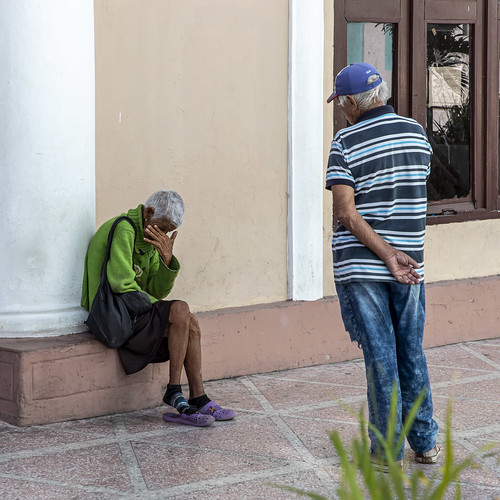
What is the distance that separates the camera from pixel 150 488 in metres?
Answer: 4.01

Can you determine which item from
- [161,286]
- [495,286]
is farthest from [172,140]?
[495,286]

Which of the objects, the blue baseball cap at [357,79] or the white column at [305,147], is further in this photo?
the white column at [305,147]

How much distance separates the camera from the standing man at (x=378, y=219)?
4.03 metres

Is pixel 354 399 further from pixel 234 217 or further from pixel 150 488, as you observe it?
pixel 150 488

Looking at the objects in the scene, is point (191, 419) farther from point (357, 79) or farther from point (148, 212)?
point (357, 79)

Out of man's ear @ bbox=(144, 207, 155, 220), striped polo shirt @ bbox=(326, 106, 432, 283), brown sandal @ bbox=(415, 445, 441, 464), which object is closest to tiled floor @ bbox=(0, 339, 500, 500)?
brown sandal @ bbox=(415, 445, 441, 464)

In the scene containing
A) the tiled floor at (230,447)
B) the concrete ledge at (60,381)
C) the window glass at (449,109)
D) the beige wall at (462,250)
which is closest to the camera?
the tiled floor at (230,447)

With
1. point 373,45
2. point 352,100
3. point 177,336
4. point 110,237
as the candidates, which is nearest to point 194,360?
point 177,336

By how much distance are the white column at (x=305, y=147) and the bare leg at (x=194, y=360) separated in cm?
146

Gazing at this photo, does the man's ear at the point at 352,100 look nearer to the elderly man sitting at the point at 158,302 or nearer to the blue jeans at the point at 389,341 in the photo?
the blue jeans at the point at 389,341

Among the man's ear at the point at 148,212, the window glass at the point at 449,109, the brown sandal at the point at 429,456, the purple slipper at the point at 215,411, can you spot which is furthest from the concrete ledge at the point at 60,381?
the window glass at the point at 449,109

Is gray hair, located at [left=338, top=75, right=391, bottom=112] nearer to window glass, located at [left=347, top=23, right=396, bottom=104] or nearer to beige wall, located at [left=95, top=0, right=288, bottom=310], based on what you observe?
beige wall, located at [left=95, top=0, right=288, bottom=310]

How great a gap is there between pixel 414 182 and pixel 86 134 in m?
1.89

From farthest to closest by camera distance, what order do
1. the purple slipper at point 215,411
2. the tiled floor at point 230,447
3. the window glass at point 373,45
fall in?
the window glass at point 373,45
the purple slipper at point 215,411
the tiled floor at point 230,447
